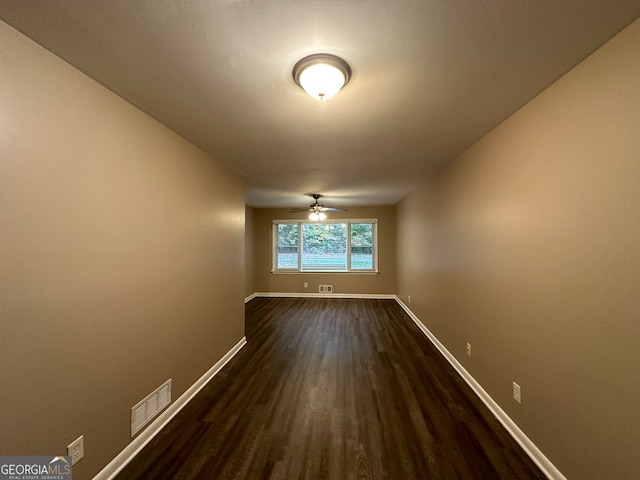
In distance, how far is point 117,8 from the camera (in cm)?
103

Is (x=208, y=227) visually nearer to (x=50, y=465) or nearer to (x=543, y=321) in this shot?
(x=50, y=465)

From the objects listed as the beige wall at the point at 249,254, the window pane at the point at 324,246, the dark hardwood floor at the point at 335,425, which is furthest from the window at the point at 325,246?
the dark hardwood floor at the point at 335,425

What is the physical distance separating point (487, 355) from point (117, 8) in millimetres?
3311

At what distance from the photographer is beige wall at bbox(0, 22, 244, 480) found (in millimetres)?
1136

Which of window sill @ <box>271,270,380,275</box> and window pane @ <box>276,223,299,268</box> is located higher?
window pane @ <box>276,223,299,268</box>

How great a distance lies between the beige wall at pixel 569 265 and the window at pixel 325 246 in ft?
14.6

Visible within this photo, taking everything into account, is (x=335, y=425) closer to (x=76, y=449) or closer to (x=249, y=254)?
(x=76, y=449)

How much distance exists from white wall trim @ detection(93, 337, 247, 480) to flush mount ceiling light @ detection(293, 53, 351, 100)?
8.42 feet

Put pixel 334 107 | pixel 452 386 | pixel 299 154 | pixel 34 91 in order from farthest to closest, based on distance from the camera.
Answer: pixel 299 154, pixel 452 386, pixel 334 107, pixel 34 91

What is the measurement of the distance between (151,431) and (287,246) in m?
5.43

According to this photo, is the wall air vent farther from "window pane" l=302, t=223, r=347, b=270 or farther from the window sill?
"window pane" l=302, t=223, r=347, b=270

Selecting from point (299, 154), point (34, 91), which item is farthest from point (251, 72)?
point (299, 154)

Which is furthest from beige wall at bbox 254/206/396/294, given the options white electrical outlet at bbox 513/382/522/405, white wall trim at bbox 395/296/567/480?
white electrical outlet at bbox 513/382/522/405

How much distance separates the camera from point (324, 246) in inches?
277
